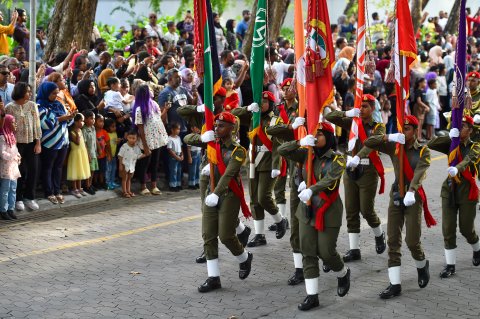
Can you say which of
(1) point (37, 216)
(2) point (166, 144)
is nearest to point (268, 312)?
(1) point (37, 216)

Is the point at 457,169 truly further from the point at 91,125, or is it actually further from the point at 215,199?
the point at 91,125

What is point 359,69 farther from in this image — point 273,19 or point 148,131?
point 273,19

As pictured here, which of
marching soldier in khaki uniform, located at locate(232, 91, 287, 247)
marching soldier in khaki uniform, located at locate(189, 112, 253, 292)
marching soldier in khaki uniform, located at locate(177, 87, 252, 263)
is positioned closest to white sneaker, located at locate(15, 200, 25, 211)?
marching soldier in khaki uniform, located at locate(177, 87, 252, 263)

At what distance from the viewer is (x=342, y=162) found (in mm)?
10508

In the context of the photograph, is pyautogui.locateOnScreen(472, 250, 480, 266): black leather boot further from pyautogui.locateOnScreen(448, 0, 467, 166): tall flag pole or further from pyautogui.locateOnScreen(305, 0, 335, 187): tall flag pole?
pyautogui.locateOnScreen(305, 0, 335, 187): tall flag pole

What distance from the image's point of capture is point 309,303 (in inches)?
408

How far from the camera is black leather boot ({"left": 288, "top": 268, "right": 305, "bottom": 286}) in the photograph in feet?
37.1

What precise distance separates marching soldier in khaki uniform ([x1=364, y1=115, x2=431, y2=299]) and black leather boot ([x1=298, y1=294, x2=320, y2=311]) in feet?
2.72

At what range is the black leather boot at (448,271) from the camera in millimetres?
11695

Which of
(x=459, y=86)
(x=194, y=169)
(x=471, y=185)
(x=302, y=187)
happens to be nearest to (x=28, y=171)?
(x=194, y=169)

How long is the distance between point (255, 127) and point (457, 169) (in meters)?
2.76

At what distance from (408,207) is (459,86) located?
1928 millimetres

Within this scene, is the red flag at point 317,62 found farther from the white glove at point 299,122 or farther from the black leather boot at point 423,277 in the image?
the black leather boot at point 423,277

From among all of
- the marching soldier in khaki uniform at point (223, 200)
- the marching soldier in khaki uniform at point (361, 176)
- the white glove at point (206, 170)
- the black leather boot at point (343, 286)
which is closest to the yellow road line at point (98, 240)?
the white glove at point (206, 170)
